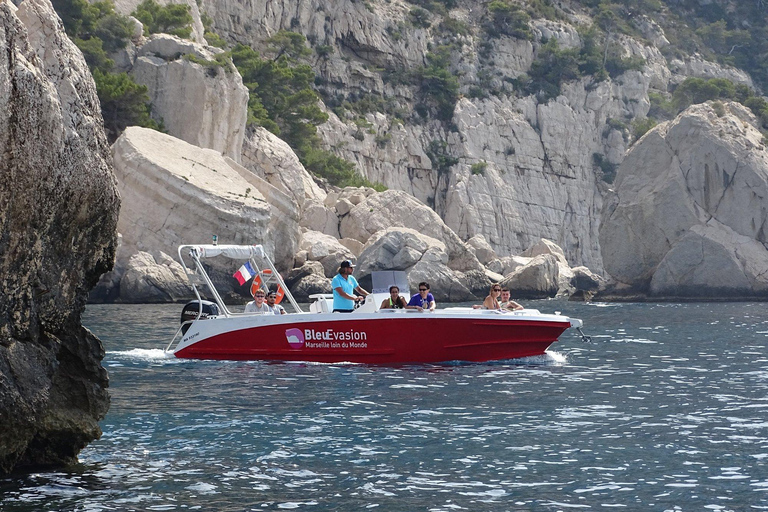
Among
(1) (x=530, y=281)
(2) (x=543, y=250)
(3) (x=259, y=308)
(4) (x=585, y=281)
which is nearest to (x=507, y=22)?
(2) (x=543, y=250)

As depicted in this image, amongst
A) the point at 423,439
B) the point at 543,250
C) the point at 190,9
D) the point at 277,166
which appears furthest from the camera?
the point at 543,250

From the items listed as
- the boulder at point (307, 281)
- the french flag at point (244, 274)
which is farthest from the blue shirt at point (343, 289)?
the boulder at point (307, 281)

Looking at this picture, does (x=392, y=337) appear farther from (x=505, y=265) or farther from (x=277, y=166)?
(x=505, y=265)

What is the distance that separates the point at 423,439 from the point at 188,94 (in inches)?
1711

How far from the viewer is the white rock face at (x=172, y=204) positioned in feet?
131

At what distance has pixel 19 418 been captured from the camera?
7.44 m

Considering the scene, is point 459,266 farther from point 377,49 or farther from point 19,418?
point 19,418

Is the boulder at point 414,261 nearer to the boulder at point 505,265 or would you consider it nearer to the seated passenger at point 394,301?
the boulder at point 505,265

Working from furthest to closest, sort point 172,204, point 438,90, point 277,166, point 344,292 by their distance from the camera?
point 438,90 < point 277,166 < point 172,204 < point 344,292

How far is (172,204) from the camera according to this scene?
40.2m

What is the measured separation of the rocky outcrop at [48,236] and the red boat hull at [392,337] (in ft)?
28.3

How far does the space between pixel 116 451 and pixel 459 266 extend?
4095 cm

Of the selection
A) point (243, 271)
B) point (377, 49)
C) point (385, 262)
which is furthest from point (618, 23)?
point (243, 271)

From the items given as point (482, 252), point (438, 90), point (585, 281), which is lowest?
point (585, 281)
